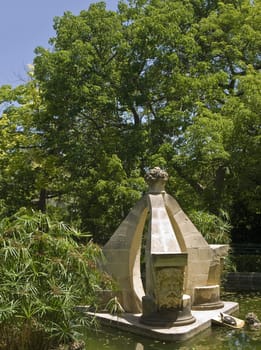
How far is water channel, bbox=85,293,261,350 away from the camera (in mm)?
8156

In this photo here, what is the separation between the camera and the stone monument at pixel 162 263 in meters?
8.67

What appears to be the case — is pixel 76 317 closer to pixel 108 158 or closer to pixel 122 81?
pixel 108 158

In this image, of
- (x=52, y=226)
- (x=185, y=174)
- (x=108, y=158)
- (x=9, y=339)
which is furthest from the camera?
(x=185, y=174)

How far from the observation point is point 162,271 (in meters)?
8.57

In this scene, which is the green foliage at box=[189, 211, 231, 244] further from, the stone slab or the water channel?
the water channel

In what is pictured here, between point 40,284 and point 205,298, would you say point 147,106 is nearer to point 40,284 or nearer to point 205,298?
point 205,298

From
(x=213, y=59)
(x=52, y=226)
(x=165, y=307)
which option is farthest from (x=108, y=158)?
(x=52, y=226)

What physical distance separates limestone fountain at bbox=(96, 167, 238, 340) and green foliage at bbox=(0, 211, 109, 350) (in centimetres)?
179

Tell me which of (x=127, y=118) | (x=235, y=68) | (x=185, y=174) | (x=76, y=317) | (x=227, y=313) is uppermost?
(x=235, y=68)

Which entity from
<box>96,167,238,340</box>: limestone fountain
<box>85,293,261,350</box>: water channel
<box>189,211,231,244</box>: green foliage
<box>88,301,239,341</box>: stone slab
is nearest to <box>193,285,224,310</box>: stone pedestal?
<box>96,167,238,340</box>: limestone fountain

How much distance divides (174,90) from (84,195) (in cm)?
397

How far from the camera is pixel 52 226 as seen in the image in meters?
7.25

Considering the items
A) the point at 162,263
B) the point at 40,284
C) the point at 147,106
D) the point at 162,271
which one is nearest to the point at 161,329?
the point at 162,271

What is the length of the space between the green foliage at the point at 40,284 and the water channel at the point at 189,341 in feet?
4.51
